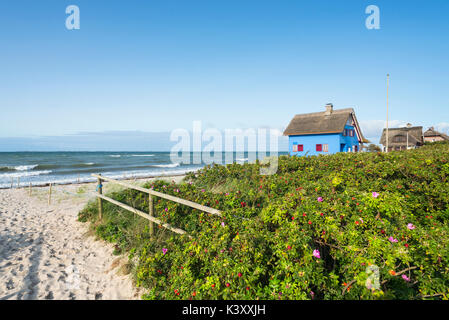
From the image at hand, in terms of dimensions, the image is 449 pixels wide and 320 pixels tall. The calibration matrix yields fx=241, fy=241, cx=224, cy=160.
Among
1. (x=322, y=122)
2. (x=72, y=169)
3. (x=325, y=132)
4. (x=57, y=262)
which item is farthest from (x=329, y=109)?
(x=72, y=169)

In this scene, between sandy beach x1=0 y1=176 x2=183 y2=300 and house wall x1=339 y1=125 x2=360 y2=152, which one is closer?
sandy beach x1=0 y1=176 x2=183 y2=300

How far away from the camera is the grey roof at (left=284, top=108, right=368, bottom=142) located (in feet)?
75.3

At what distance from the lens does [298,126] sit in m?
25.5

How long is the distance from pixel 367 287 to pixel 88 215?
7685mm

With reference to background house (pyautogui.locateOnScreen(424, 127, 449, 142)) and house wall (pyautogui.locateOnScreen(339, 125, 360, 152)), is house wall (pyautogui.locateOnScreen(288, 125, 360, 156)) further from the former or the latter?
background house (pyautogui.locateOnScreen(424, 127, 449, 142))

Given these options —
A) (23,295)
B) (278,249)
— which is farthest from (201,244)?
(23,295)

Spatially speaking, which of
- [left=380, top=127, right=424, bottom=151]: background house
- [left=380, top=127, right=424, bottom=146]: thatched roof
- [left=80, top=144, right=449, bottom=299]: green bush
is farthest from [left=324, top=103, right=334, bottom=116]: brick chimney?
[left=380, top=127, right=424, bottom=146]: thatched roof

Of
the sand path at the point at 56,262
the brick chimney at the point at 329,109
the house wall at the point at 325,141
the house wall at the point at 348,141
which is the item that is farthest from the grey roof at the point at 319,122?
the sand path at the point at 56,262

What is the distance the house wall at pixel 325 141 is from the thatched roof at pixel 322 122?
21.8 inches

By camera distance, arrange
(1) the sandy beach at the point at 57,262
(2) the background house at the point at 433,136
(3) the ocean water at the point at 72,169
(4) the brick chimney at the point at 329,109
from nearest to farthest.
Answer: (1) the sandy beach at the point at 57,262 → (3) the ocean water at the point at 72,169 → (4) the brick chimney at the point at 329,109 → (2) the background house at the point at 433,136

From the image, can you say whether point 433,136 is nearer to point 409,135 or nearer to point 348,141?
point 409,135

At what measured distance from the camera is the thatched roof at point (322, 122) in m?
23.0

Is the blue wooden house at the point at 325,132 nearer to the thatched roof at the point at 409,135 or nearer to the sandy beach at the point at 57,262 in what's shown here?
the sandy beach at the point at 57,262
